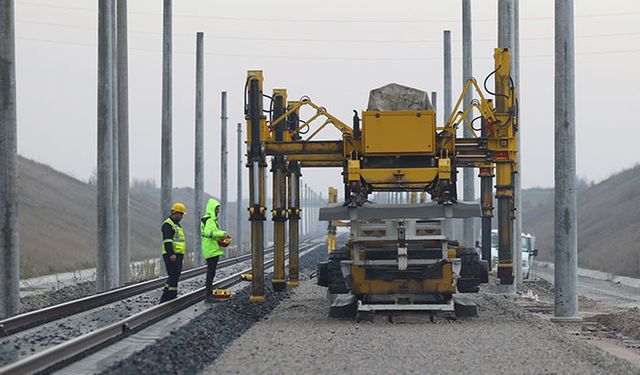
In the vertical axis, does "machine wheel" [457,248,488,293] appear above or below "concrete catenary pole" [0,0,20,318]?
below

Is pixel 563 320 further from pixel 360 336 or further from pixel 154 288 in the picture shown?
pixel 154 288

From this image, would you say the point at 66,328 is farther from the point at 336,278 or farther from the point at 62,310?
the point at 336,278

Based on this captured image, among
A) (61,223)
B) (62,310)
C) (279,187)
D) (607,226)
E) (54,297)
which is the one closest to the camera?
(62,310)

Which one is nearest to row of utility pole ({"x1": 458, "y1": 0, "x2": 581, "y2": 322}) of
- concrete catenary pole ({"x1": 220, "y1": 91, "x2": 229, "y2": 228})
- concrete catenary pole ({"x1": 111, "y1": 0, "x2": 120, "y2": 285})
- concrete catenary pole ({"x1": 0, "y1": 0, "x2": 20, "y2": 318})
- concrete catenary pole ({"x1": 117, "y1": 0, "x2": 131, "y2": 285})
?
concrete catenary pole ({"x1": 0, "y1": 0, "x2": 20, "y2": 318})

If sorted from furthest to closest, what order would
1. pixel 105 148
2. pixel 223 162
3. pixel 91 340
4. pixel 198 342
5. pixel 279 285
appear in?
1. pixel 223 162
2. pixel 105 148
3. pixel 279 285
4. pixel 198 342
5. pixel 91 340

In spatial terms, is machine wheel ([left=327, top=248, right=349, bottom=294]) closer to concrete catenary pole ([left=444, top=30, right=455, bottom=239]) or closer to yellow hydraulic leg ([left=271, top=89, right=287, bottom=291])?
yellow hydraulic leg ([left=271, top=89, right=287, bottom=291])

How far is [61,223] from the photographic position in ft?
288

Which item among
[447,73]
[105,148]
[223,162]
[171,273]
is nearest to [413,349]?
[171,273]

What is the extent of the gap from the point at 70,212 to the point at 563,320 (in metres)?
80.7

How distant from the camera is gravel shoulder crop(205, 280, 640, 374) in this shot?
13.8m

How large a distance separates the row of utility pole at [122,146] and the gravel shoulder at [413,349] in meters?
2.28

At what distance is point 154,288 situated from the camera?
29.1 m

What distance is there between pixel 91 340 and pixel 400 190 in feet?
26.7

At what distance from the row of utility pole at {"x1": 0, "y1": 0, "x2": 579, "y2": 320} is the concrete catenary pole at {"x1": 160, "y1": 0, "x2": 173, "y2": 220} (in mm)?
35
